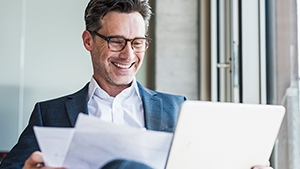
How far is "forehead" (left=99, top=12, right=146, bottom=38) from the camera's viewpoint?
1908 millimetres

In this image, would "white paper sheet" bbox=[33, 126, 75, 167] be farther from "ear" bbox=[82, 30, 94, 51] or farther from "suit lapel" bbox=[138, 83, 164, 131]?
"ear" bbox=[82, 30, 94, 51]

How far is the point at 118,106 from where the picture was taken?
1978mm

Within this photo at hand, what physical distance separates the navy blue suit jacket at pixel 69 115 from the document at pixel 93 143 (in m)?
0.61

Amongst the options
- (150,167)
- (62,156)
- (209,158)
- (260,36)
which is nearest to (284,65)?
(260,36)

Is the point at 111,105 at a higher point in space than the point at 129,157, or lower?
higher

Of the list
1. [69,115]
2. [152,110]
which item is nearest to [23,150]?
[69,115]

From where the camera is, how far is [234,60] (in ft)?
8.93

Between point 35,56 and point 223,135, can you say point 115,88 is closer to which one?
point 223,135

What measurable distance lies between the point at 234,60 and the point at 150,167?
158 centimetres

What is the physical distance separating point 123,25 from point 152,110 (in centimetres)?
36

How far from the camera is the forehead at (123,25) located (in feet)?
6.26

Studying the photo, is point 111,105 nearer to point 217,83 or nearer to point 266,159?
point 266,159

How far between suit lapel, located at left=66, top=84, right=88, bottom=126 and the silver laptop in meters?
0.65

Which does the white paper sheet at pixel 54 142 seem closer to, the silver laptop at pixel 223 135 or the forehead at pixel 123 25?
the silver laptop at pixel 223 135
